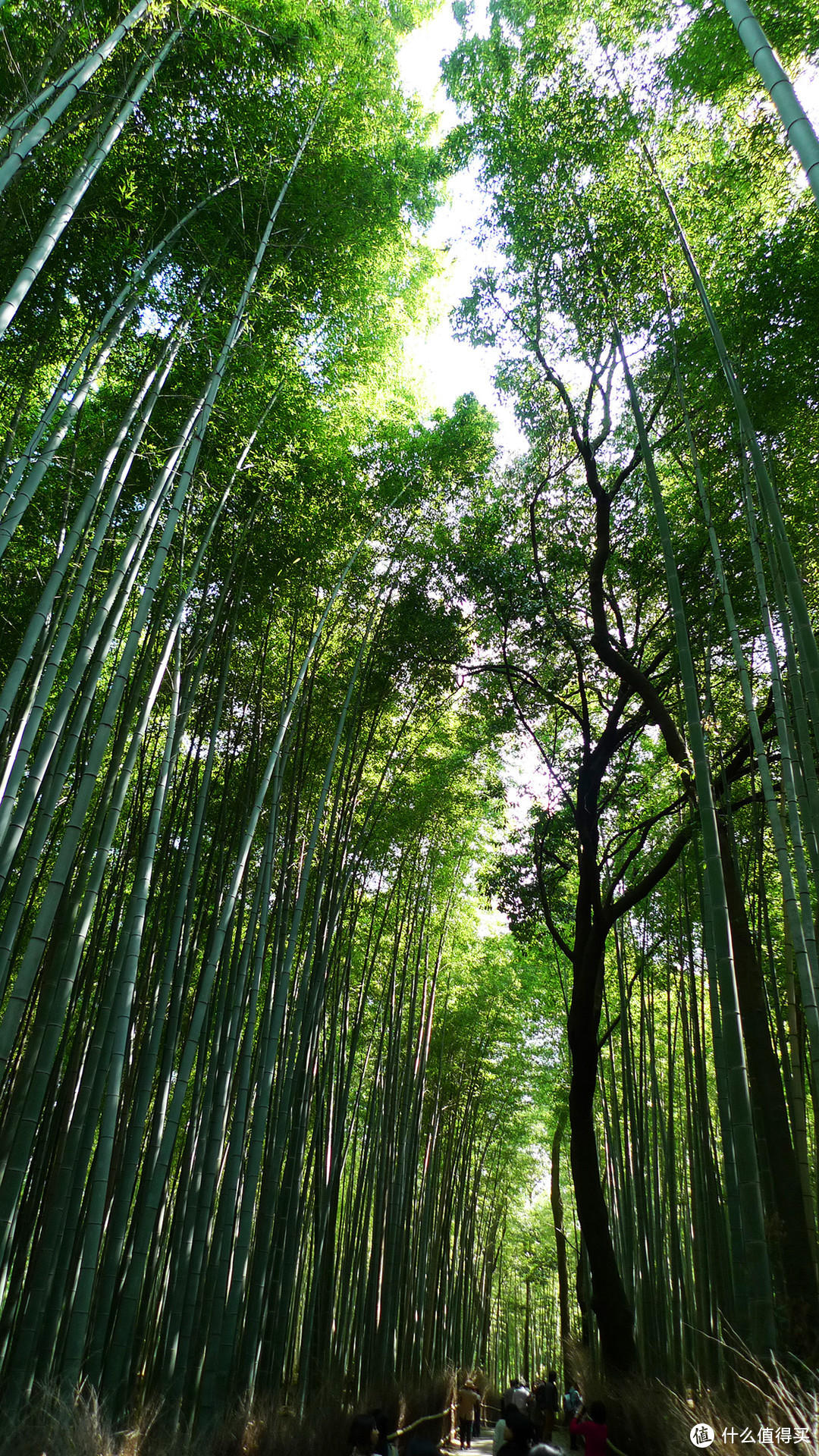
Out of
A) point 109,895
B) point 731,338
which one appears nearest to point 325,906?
point 109,895

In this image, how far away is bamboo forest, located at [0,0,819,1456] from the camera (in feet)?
9.48

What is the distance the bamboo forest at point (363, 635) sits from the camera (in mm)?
2889

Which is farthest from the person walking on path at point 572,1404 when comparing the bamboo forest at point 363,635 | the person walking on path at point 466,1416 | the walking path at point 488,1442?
the person walking on path at point 466,1416

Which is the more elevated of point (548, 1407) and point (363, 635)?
point (363, 635)

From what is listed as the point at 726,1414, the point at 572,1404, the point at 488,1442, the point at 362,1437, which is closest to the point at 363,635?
the point at 362,1437

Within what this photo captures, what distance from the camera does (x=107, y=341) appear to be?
3.34 m

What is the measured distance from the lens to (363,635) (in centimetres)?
593

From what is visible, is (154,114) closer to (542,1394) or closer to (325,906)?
(325,906)

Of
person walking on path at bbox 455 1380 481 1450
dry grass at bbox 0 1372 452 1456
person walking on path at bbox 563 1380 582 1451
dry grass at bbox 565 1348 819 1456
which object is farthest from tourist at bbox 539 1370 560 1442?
dry grass at bbox 565 1348 819 1456

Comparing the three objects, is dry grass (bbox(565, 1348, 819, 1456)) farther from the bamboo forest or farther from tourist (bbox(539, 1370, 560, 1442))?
tourist (bbox(539, 1370, 560, 1442))

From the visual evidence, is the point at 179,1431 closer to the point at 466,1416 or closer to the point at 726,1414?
the point at 726,1414

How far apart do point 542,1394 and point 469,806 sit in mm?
5626

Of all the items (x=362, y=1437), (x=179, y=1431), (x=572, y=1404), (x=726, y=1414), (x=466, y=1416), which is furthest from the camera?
(x=466, y=1416)

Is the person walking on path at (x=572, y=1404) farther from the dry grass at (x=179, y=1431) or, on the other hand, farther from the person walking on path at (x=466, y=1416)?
the dry grass at (x=179, y=1431)
